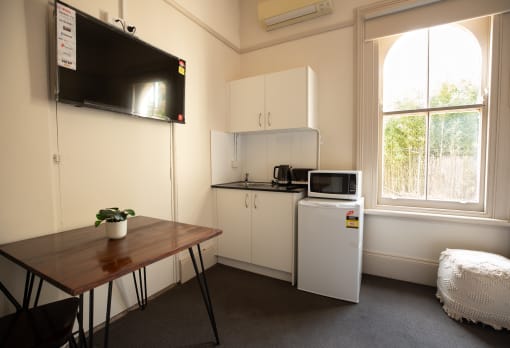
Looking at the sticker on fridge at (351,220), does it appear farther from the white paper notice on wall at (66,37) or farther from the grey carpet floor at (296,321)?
the white paper notice on wall at (66,37)

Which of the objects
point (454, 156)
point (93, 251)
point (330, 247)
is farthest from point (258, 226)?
point (454, 156)

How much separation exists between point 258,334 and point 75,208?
1.53 meters

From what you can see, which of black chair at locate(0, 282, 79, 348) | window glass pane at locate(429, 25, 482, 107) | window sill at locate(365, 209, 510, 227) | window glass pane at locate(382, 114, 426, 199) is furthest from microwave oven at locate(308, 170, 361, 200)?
black chair at locate(0, 282, 79, 348)

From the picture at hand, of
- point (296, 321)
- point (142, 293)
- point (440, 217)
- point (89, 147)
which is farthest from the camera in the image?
point (440, 217)

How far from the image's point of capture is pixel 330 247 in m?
2.16

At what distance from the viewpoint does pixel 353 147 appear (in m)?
2.68

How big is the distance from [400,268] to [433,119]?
1549mm

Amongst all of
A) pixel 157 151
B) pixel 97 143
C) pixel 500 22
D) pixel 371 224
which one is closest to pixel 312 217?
pixel 371 224

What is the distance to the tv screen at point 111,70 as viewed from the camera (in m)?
1.43

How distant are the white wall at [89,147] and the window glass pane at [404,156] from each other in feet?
6.55

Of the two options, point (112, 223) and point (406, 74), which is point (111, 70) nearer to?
point (112, 223)

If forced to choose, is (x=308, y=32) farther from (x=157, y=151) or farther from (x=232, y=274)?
(x=232, y=274)

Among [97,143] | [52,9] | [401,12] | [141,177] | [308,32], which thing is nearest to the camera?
[52,9]

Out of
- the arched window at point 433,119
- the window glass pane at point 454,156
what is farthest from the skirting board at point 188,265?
the window glass pane at point 454,156
